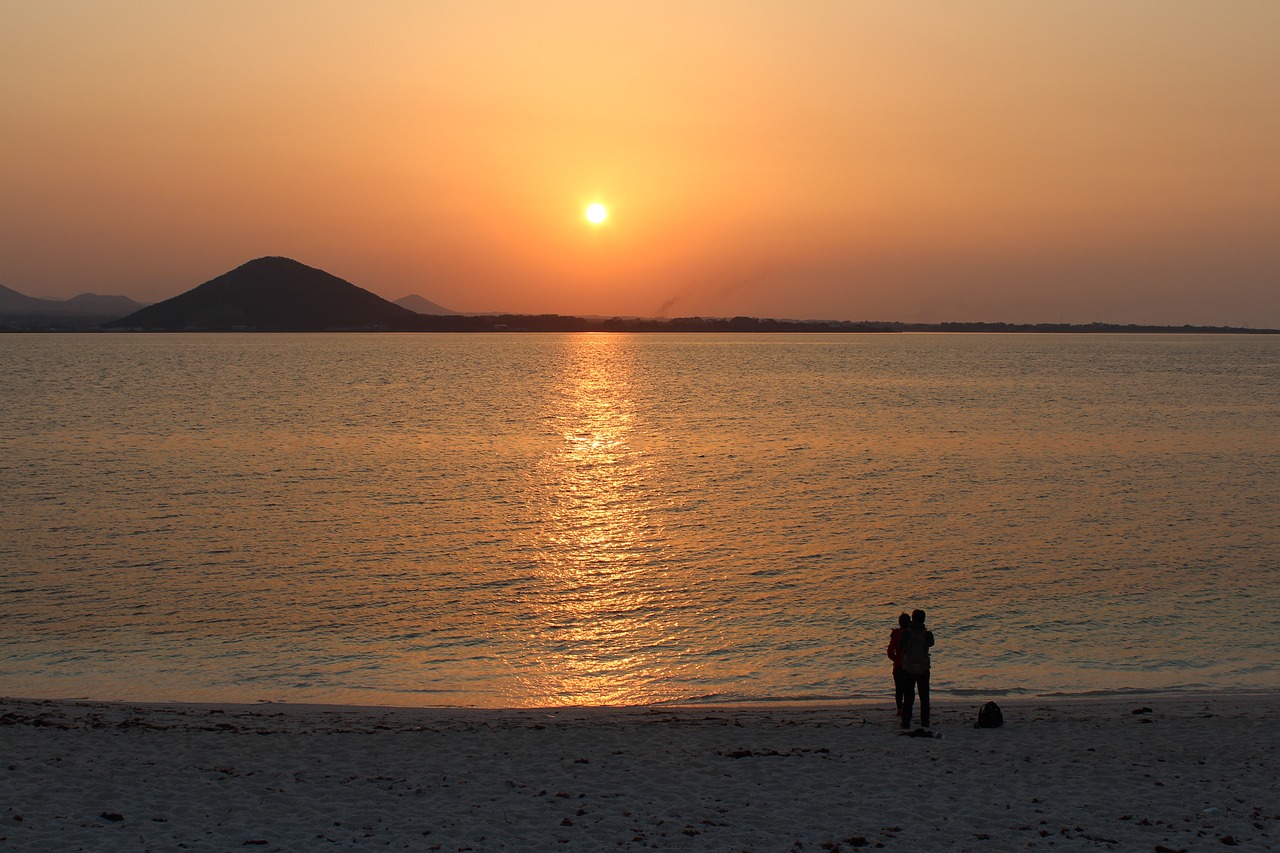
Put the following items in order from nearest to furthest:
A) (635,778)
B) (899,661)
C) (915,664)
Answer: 1. (635,778)
2. (915,664)
3. (899,661)

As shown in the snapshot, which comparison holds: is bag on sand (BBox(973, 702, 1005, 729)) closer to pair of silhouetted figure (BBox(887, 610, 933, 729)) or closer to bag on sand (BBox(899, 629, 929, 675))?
pair of silhouetted figure (BBox(887, 610, 933, 729))

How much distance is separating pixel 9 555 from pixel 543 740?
21.2 m

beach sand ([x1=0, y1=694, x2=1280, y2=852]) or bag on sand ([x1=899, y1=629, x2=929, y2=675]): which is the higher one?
A: bag on sand ([x1=899, y1=629, x2=929, y2=675])

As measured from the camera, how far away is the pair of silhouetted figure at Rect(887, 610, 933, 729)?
15141 millimetres

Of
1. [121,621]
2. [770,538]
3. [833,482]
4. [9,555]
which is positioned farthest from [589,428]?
[121,621]

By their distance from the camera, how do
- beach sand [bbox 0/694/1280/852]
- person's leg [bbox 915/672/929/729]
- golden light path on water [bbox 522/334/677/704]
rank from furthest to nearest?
golden light path on water [bbox 522/334/677/704] → person's leg [bbox 915/672/929/729] → beach sand [bbox 0/694/1280/852]

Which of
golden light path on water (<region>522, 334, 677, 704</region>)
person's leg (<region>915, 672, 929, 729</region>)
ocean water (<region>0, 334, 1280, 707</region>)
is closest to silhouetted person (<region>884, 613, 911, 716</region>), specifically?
person's leg (<region>915, 672, 929, 729</region>)

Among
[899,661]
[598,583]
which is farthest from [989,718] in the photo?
[598,583]

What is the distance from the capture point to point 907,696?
15.3 m

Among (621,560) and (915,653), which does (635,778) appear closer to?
(915,653)

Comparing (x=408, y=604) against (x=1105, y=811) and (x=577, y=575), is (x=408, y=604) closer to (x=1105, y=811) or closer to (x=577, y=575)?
(x=577, y=575)

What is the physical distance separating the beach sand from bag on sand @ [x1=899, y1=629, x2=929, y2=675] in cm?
91

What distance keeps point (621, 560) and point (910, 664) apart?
602 inches

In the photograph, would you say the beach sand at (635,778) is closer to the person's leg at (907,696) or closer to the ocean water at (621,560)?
the person's leg at (907,696)
